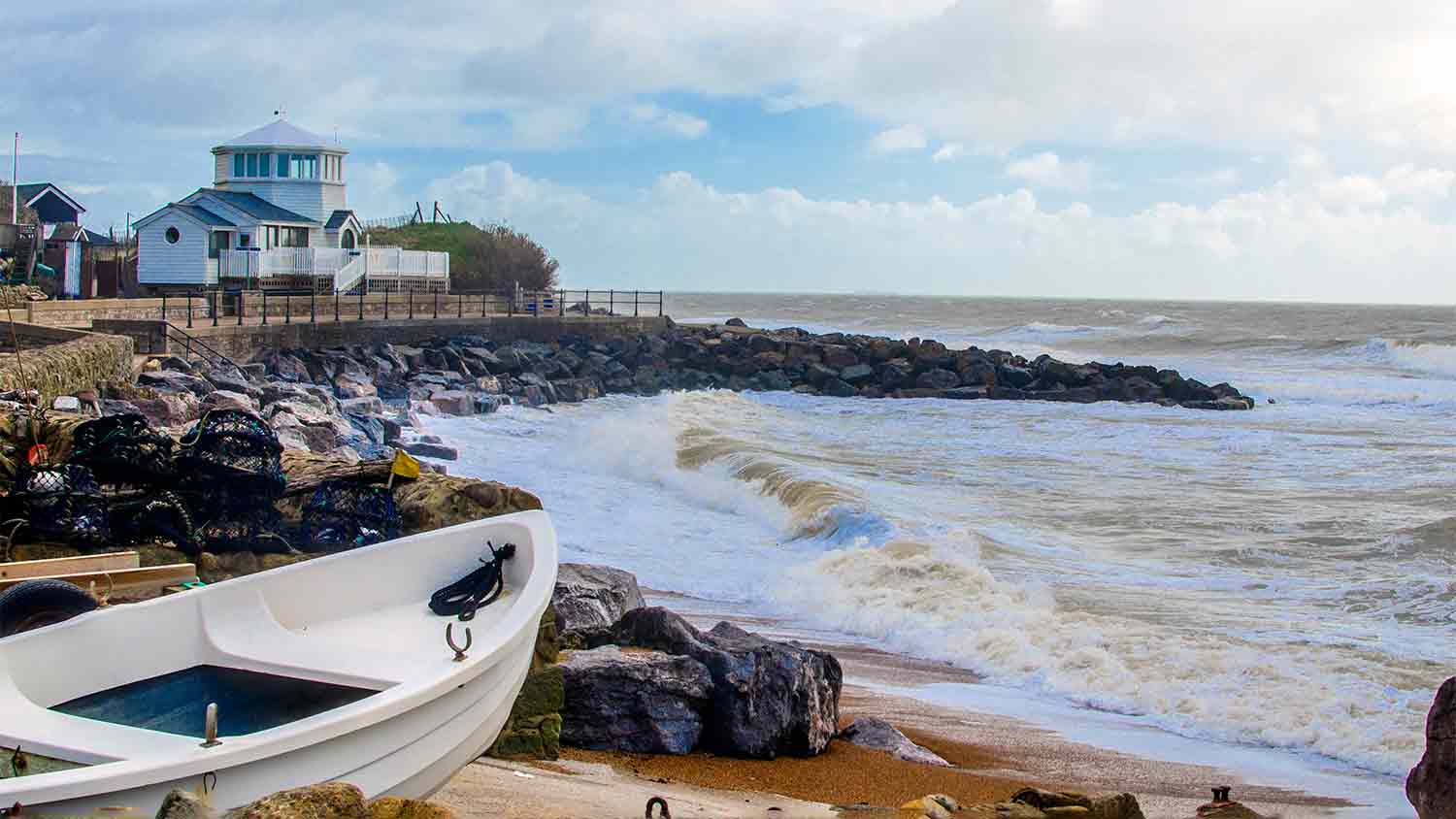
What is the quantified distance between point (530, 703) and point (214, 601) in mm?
1675

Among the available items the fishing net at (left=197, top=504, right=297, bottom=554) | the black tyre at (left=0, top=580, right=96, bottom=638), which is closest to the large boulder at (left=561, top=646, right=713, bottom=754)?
the fishing net at (left=197, top=504, right=297, bottom=554)

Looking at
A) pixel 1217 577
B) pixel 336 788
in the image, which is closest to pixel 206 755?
pixel 336 788

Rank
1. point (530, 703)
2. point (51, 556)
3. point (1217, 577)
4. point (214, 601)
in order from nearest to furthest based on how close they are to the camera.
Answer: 1. point (214, 601)
2. point (530, 703)
3. point (51, 556)
4. point (1217, 577)

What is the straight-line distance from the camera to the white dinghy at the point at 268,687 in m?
4.25

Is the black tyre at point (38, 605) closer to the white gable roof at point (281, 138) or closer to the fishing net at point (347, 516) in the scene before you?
the fishing net at point (347, 516)

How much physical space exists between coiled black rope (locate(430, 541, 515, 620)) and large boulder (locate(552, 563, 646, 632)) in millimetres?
1677

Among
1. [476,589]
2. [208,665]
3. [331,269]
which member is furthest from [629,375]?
[208,665]

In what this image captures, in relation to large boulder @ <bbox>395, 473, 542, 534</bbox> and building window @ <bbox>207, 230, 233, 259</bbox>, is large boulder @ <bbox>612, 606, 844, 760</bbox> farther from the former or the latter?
building window @ <bbox>207, 230, 233, 259</bbox>

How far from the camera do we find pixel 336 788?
159 inches

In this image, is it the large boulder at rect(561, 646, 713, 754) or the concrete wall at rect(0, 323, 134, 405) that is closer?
the large boulder at rect(561, 646, 713, 754)

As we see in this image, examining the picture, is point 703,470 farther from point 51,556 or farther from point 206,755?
point 206,755

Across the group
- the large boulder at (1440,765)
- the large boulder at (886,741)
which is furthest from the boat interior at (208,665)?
the large boulder at (1440,765)

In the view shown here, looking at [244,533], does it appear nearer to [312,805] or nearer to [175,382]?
[312,805]

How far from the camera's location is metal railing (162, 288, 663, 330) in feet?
93.7
